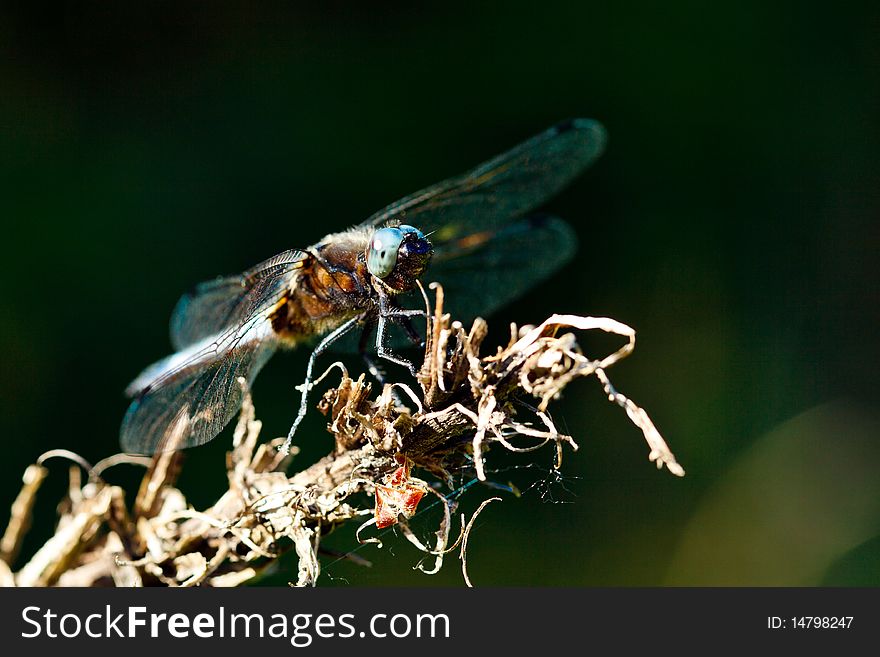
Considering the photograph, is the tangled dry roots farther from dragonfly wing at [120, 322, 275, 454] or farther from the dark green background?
the dark green background

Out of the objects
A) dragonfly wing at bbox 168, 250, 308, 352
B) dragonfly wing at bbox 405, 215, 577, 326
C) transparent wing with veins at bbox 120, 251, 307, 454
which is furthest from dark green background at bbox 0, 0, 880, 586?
transparent wing with veins at bbox 120, 251, 307, 454

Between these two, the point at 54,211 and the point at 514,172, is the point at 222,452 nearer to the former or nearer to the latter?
the point at 54,211

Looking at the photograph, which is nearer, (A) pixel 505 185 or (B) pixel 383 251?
(B) pixel 383 251

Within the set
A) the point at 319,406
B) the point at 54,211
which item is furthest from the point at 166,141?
the point at 319,406

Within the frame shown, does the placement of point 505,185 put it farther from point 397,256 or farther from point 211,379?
point 211,379

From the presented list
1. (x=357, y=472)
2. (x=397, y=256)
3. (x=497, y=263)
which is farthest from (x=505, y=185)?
(x=357, y=472)

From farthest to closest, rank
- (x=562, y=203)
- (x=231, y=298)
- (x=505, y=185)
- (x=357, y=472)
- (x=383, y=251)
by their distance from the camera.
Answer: (x=562, y=203), (x=505, y=185), (x=231, y=298), (x=383, y=251), (x=357, y=472)

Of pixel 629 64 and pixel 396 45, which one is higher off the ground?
pixel 396 45

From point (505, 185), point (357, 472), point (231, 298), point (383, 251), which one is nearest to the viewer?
point (357, 472)
